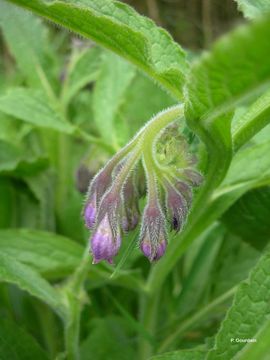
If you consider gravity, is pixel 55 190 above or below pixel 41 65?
below

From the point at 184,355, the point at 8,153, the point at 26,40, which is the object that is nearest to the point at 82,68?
the point at 26,40

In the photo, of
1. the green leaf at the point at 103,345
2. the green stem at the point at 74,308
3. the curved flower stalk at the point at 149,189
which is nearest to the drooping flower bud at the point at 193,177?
the curved flower stalk at the point at 149,189

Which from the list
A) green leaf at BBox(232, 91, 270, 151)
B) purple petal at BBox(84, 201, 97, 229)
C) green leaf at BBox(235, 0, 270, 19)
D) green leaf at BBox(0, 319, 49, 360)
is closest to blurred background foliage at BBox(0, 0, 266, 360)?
green leaf at BBox(0, 319, 49, 360)

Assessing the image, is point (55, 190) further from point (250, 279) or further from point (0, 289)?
point (250, 279)

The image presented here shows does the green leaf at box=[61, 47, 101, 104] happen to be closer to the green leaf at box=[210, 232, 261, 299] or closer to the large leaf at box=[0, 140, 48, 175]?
the large leaf at box=[0, 140, 48, 175]

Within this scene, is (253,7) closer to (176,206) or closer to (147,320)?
(176,206)

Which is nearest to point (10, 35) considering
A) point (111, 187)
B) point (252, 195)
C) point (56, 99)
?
point (56, 99)
